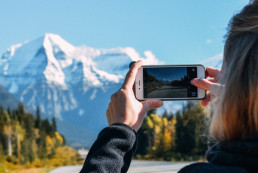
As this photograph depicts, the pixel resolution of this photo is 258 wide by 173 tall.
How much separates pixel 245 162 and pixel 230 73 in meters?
0.15

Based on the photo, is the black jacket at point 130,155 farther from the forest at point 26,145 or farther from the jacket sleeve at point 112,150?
the forest at point 26,145

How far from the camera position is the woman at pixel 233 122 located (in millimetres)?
580

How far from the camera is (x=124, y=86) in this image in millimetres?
855

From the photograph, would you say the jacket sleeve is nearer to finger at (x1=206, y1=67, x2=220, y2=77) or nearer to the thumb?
the thumb

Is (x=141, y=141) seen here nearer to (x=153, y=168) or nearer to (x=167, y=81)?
(x=153, y=168)

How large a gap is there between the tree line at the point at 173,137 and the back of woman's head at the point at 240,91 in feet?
56.1

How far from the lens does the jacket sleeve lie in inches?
27.7

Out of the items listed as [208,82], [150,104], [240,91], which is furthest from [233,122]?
[150,104]

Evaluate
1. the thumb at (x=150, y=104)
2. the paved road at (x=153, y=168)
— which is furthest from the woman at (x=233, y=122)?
the paved road at (x=153, y=168)

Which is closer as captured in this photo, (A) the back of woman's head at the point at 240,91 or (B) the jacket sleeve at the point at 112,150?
(A) the back of woman's head at the point at 240,91

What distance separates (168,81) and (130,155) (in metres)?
0.44

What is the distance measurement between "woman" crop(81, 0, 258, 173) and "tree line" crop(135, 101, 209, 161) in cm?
1705

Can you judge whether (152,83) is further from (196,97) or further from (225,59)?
(225,59)

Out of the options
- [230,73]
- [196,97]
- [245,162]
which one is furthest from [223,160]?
[196,97]
